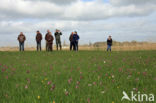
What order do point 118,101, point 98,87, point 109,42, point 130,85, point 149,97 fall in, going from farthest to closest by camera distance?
1. point 109,42
2. point 130,85
3. point 98,87
4. point 149,97
5. point 118,101

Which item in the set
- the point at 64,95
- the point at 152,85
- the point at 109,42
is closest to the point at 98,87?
the point at 64,95

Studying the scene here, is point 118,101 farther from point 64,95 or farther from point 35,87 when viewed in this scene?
point 35,87

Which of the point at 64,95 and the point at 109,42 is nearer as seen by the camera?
the point at 64,95

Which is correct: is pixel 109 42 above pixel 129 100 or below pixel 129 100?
above

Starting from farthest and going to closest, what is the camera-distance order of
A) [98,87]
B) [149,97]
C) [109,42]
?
[109,42]
[98,87]
[149,97]

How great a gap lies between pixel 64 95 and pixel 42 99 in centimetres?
63

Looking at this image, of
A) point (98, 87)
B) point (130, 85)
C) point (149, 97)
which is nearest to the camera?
point (149, 97)

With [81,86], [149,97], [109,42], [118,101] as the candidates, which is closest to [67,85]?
[81,86]

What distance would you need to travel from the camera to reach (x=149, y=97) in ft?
16.8

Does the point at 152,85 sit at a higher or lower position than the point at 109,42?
lower

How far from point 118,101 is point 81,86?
1724 mm

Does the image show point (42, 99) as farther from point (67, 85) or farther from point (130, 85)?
point (130, 85)

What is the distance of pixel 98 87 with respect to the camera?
6047 millimetres

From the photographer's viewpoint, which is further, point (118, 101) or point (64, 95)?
point (64, 95)
